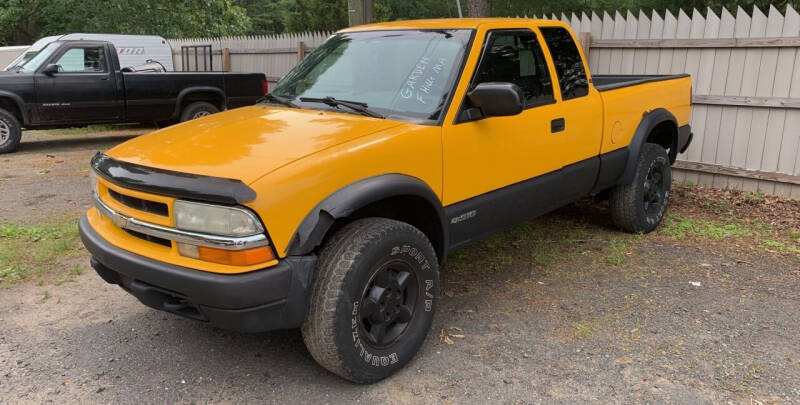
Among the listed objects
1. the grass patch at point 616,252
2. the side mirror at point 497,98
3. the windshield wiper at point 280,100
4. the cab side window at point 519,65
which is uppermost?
the cab side window at point 519,65

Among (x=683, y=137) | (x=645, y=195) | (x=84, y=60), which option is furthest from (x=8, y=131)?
(x=683, y=137)

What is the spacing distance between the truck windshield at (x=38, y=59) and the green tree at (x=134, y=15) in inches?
328

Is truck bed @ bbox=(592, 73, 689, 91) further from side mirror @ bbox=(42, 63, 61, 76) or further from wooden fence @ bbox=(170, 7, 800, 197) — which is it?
side mirror @ bbox=(42, 63, 61, 76)

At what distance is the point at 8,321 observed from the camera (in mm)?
3965

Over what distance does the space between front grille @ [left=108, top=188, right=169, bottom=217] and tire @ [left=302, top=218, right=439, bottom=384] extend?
2.61ft

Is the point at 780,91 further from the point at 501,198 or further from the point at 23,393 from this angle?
the point at 23,393

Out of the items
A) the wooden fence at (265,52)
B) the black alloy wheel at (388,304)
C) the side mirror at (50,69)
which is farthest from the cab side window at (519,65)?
the side mirror at (50,69)

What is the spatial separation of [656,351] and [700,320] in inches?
24.6

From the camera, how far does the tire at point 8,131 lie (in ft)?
32.6

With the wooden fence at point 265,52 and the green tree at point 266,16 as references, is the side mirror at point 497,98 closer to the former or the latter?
the wooden fence at point 265,52

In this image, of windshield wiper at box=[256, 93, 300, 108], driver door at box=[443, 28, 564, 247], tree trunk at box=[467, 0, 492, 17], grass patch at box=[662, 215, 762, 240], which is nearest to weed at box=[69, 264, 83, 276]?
windshield wiper at box=[256, 93, 300, 108]

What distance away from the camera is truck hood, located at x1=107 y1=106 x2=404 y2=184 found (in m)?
2.91

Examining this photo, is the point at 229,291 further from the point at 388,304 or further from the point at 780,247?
the point at 780,247

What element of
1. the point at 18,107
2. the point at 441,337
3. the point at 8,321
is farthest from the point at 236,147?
the point at 18,107
